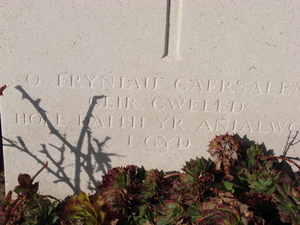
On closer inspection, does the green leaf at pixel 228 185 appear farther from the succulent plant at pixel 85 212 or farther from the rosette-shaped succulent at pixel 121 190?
the succulent plant at pixel 85 212

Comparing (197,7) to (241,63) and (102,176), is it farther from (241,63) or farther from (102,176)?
(102,176)

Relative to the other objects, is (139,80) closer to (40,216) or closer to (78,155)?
(78,155)

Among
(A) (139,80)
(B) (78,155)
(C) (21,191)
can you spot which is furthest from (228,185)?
(C) (21,191)

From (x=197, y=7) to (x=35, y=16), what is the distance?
0.98m

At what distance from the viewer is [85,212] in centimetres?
196

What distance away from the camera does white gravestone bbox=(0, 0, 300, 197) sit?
2.00 m

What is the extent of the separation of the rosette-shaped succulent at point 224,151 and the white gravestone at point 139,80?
0.10 metres

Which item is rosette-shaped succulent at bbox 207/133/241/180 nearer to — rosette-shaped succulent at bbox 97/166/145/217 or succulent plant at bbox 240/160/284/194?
succulent plant at bbox 240/160/284/194

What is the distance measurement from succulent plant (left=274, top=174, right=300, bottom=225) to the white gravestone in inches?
21.3

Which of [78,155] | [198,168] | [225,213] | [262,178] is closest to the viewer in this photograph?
[225,213]

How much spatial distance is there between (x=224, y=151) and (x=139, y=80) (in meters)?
0.71

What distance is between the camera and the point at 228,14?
77.8 inches

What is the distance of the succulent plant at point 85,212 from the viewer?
74.8 inches

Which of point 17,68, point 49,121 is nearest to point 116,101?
point 49,121
